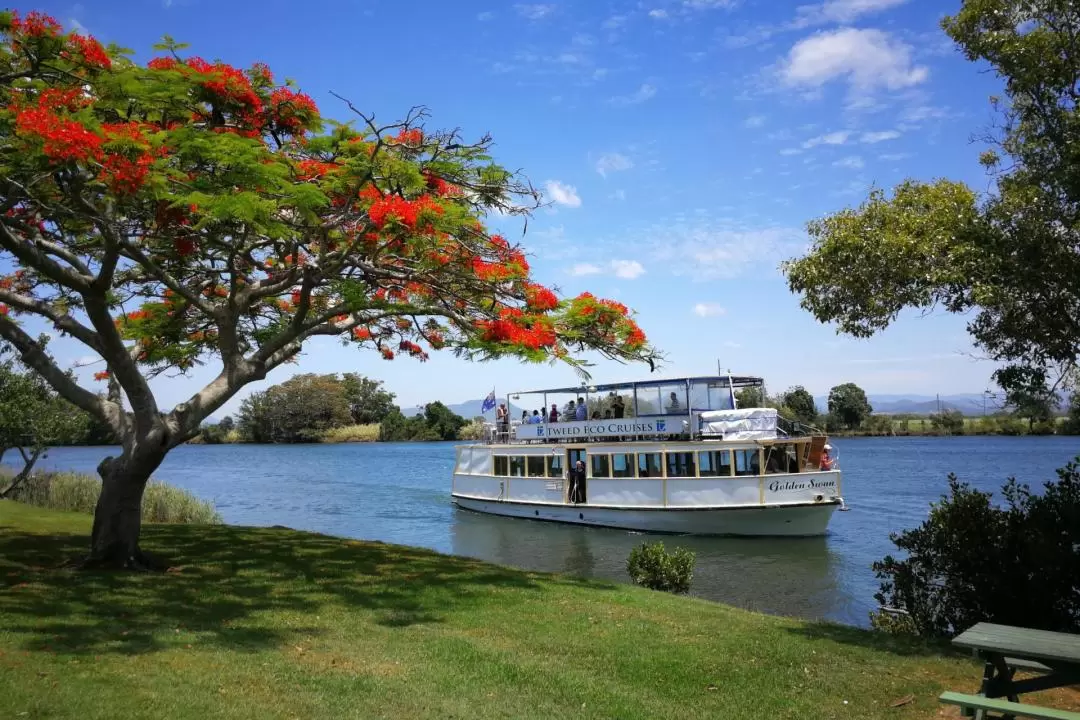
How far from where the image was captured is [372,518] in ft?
108

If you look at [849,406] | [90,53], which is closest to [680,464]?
[90,53]

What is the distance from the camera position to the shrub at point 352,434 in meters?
116

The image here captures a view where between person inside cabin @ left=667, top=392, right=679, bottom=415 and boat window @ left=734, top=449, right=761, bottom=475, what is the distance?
2826 millimetres

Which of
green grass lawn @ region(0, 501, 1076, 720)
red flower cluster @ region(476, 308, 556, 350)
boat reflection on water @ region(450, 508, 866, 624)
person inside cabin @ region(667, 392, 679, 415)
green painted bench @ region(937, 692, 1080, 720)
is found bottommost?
boat reflection on water @ region(450, 508, 866, 624)

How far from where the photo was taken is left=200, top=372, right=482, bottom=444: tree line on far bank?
115 m

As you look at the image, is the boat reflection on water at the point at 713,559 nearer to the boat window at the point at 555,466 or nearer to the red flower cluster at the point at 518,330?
the boat window at the point at 555,466

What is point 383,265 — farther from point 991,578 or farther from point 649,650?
point 991,578

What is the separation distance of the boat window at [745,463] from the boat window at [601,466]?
197 inches

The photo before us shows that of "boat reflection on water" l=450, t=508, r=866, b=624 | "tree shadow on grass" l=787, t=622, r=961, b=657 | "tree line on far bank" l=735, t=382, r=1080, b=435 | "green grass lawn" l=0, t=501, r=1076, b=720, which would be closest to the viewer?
"green grass lawn" l=0, t=501, r=1076, b=720

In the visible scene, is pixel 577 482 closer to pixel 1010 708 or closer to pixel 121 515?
pixel 121 515

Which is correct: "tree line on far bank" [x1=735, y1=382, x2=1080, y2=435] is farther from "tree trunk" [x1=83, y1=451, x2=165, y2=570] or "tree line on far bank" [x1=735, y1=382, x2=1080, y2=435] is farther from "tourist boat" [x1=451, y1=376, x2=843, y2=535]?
"tree trunk" [x1=83, y1=451, x2=165, y2=570]

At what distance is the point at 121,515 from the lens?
1115 centimetres

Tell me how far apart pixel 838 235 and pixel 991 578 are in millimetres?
4554

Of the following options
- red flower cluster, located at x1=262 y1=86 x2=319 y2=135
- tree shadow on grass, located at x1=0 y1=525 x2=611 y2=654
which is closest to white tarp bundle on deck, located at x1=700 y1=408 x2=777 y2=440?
tree shadow on grass, located at x1=0 y1=525 x2=611 y2=654
